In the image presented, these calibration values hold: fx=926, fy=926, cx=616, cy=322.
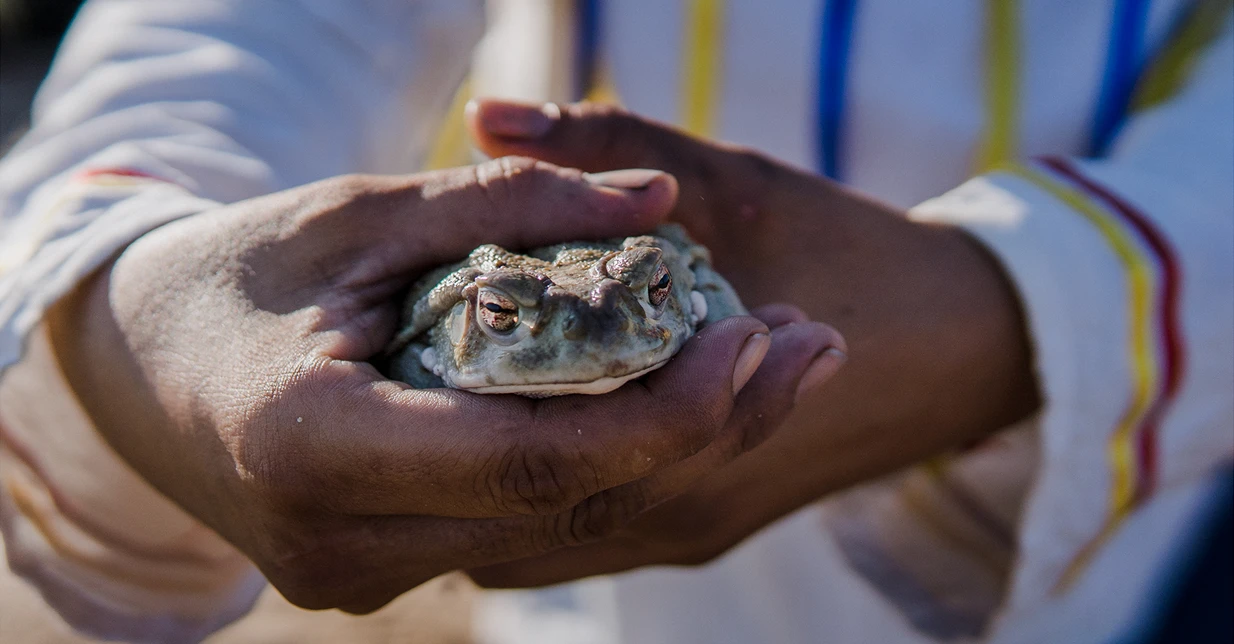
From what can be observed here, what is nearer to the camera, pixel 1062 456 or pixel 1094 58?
pixel 1062 456

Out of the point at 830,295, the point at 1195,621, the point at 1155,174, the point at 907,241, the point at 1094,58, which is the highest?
the point at 1094,58

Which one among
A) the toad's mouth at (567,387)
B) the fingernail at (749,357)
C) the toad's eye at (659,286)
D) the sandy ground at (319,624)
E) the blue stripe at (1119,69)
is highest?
the blue stripe at (1119,69)

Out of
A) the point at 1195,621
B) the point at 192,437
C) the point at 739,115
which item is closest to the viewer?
the point at 192,437

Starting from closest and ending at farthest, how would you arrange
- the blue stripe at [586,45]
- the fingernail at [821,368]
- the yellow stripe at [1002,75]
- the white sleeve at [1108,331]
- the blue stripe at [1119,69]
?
the fingernail at [821,368], the white sleeve at [1108,331], the blue stripe at [1119,69], the yellow stripe at [1002,75], the blue stripe at [586,45]

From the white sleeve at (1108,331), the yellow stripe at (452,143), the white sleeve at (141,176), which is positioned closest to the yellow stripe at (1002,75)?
the white sleeve at (1108,331)

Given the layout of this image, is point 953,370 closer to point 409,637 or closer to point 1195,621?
point 1195,621

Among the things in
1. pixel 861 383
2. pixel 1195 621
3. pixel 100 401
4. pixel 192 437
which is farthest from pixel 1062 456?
pixel 100 401

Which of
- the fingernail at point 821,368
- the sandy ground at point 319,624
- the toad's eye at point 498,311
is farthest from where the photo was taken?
the sandy ground at point 319,624

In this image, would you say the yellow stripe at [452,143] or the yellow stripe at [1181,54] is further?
the yellow stripe at [452,143]

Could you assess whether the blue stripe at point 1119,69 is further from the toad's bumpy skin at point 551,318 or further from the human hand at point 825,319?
the toad's bumpy skin at point 551,318
